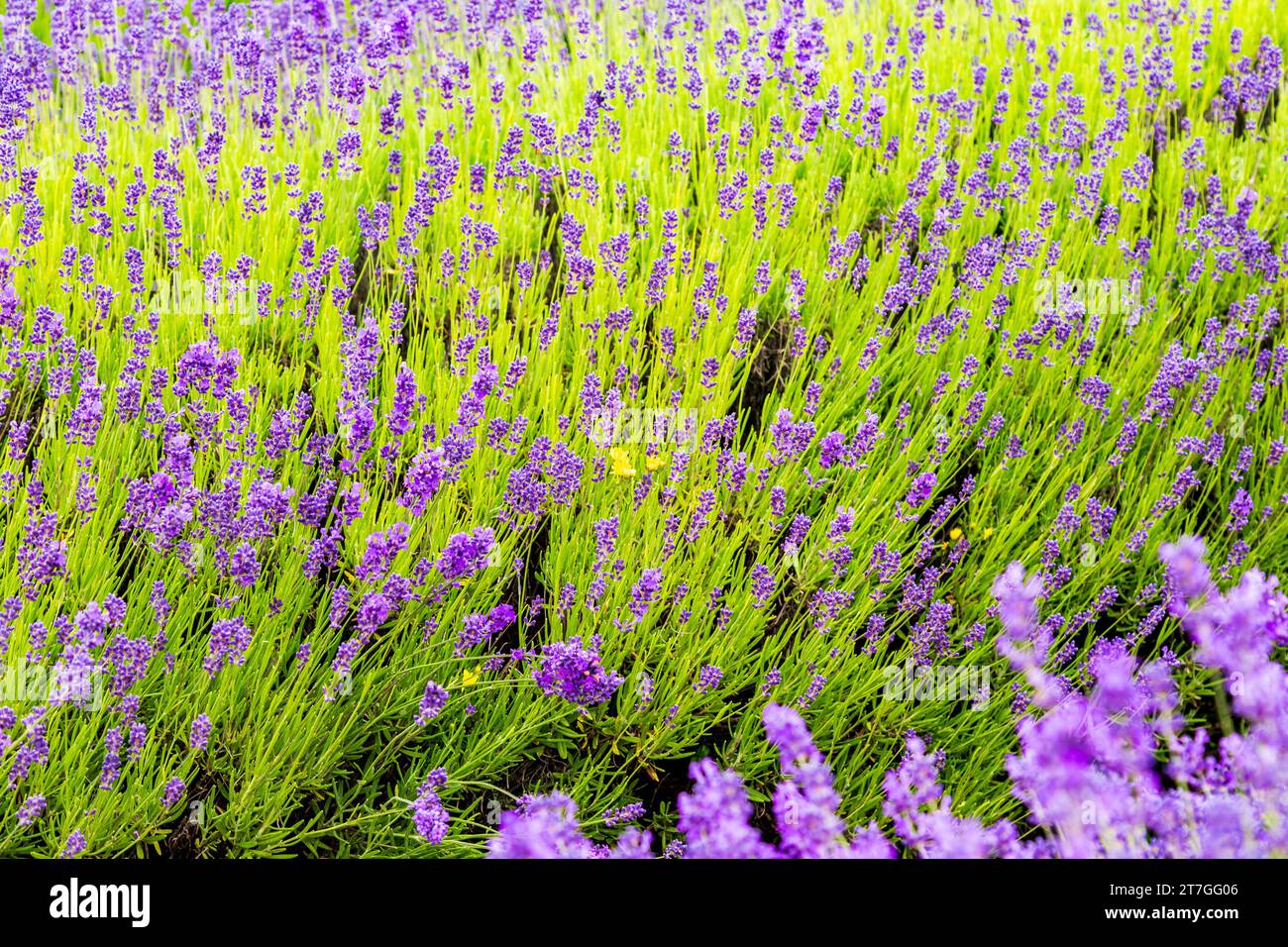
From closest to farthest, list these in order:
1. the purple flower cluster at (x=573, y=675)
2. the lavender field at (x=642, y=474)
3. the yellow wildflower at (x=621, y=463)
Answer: the lavender field at (x=642, y=474) < the purple flower cluster at (x=573, y=675) < the yellow wildflower at (x=621, y=463)

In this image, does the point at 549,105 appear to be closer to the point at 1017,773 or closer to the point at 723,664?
the point at 723,664

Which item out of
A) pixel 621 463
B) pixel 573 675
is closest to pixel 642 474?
pixel 621 463

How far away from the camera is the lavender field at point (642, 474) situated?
197 centimetres

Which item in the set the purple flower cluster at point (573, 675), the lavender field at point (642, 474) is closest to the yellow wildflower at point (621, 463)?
the lavender field at point (642, 474)

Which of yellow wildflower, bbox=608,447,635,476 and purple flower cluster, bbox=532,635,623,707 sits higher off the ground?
yellow wildflower, bbox=608,447,635,476

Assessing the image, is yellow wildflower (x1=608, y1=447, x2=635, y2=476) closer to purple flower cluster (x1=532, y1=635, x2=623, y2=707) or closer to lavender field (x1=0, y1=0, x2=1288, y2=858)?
lavender field (x1=0, y1=0, x2=1288, y2=858)

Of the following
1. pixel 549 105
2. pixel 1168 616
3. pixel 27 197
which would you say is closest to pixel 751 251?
pixel 549 105

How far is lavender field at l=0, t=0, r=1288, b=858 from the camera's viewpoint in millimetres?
1972

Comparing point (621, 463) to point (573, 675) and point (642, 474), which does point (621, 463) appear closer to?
point (642, 474)

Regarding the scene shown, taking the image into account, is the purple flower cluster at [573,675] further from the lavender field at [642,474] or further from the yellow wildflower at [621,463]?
the yellow wildflower at [621,463]

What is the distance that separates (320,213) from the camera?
3.03 metres

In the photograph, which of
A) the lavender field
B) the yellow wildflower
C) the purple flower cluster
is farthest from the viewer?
the yellow wildflower

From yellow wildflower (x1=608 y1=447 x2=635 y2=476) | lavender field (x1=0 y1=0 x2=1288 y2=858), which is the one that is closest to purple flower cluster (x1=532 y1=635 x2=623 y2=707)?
lavender field (x1=0 y1=0 x2=1288 y2=858)

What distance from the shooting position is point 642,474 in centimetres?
266
